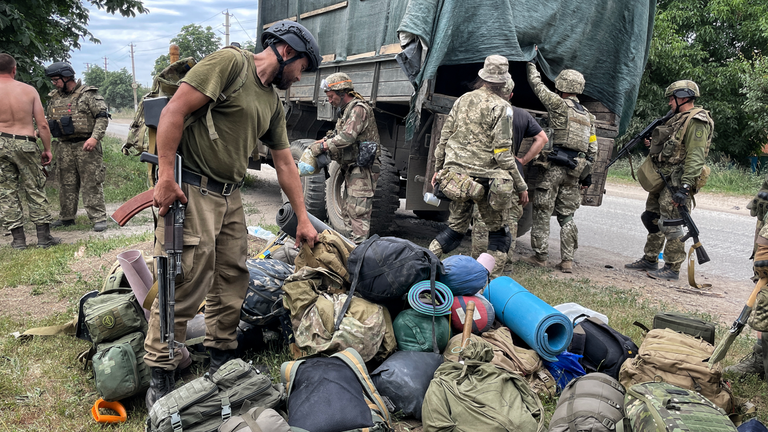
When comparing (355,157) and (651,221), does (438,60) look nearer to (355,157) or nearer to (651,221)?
(355,157)

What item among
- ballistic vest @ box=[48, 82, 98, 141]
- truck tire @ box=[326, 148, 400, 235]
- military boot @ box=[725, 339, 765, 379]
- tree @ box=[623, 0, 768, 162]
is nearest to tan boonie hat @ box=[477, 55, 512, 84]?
truck tire @ box=[326, 148, 400, 235]

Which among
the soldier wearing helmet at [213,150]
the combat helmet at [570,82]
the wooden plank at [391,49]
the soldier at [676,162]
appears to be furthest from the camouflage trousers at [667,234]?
the soldier wearing helmet at [213,150]

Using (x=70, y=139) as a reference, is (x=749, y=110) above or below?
above

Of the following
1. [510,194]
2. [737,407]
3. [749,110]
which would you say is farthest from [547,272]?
[749,110]

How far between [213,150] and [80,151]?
5140mm

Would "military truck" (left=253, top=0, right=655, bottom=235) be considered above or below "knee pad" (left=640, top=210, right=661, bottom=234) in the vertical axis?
above

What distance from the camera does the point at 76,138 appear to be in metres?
6.55

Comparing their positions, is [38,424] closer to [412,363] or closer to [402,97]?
[412,363]

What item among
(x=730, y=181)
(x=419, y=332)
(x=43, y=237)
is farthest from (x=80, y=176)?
(x=730, y=181)

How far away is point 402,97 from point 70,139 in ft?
14.8

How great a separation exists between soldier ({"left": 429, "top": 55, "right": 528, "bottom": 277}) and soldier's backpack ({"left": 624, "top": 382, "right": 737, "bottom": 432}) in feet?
7.79

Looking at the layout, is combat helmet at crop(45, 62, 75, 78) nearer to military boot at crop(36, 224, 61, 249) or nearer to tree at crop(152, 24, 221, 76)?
military boot at crop(36, 224, 61, 249)

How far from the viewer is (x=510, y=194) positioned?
172 inches

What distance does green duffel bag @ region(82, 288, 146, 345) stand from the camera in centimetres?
279
